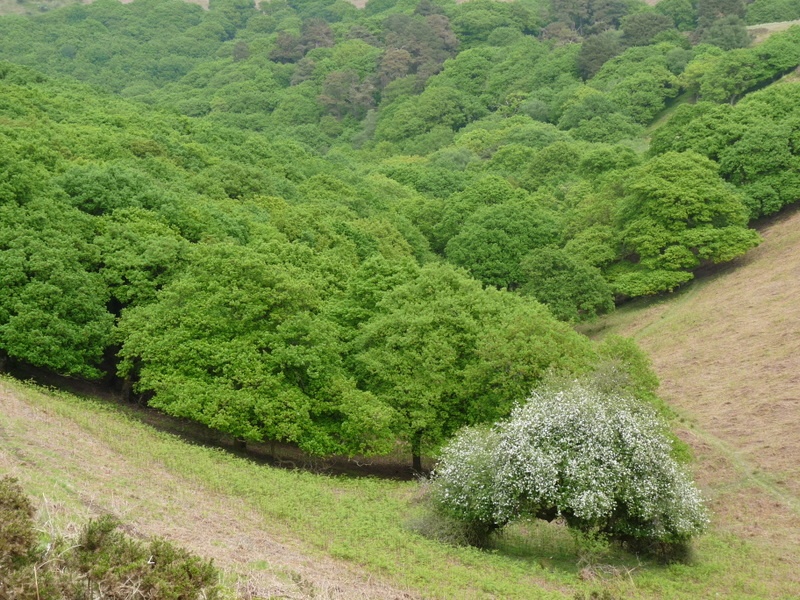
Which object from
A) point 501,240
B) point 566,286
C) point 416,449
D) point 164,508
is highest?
point 501,240

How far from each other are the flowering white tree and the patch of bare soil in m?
6.70

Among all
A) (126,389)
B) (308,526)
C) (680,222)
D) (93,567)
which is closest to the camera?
(93,567)

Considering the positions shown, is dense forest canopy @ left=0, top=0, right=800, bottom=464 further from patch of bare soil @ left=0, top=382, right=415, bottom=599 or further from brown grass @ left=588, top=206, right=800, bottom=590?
patch of bare soil @ left=0, top=382, right=415, bottom=599

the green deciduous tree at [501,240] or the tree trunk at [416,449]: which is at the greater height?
the green deciduous tree at [501,240]

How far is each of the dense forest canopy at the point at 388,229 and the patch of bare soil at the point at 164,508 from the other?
8.24 m

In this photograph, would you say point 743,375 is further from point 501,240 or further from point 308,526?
point 308,526

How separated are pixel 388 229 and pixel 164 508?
44.1 m

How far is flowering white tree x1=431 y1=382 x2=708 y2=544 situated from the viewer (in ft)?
81.4

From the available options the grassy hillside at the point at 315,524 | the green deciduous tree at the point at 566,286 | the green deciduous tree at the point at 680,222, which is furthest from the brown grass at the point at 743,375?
the green deciduous tree at the point at 566,286

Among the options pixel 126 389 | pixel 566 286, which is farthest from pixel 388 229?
pixel 126 389

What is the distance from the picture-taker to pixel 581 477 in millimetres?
24625

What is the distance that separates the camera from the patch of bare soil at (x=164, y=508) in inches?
676

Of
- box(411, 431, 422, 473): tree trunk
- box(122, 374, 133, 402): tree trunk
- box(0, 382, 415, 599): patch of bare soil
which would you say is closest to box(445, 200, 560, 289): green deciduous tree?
box(411, 431, 422, 473): tree trunk

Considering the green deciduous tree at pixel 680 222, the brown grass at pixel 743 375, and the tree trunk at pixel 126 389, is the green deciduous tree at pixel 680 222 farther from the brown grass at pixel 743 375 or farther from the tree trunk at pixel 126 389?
the tree trunk at pixel 126 389
